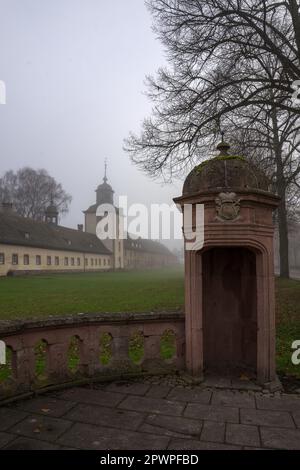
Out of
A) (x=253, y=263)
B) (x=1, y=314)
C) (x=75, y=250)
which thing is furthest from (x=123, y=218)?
(x=253, y=263)

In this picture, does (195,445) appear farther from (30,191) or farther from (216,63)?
(30,191)

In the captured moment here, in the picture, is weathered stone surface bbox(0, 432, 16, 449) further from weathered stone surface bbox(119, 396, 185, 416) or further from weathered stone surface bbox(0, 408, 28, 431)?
weathered stone surface bbox(119, 396, 185, 416)

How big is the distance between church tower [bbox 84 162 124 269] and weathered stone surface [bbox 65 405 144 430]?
217 feet

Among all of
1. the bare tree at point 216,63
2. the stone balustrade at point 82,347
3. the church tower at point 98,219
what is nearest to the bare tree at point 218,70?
the bare tree at point 216,63

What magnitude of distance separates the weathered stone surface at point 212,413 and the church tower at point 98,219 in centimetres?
6630

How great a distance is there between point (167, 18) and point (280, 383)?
10629 mm

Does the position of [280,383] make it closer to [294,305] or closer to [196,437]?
Result: [196,437]

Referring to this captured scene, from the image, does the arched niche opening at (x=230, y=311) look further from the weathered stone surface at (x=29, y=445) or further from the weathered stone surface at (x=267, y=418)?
the weathered stone surface at (x=29, y=445)

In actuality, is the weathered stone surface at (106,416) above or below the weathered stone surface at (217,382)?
above

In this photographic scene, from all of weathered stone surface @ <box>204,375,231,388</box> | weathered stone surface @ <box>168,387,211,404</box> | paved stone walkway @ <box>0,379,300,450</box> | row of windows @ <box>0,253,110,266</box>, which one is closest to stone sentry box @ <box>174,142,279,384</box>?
weathered stone surface @ <box>204,375,231,388</box>

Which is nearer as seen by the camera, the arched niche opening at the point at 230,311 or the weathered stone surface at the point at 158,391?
the weathered stone surface at the point at 158,391

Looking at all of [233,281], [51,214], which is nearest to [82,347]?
[233,281]

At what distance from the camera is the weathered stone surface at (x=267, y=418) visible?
3.92m

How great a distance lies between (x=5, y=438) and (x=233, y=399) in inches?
105
